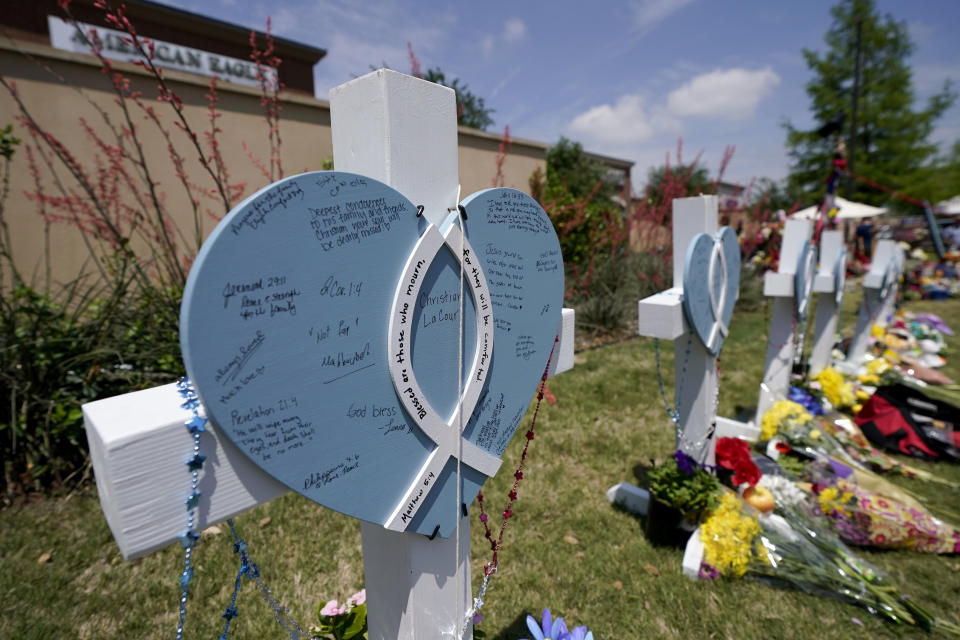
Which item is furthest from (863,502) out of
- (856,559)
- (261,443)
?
(261,443)

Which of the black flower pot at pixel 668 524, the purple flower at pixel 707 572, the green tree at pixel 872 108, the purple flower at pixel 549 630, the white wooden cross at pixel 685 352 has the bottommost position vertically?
the purple flower at pixel 707 572

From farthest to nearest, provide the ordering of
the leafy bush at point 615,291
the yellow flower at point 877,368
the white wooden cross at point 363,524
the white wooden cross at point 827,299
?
the leafy bush at point 615,291 → the yellow flower at point 877,368 → the white wooden cross at point 827,299 → the white wooden cross at point 363,524

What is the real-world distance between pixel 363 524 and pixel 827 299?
4.87m

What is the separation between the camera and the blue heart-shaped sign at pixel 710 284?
86.4 inches

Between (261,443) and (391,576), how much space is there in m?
0.57

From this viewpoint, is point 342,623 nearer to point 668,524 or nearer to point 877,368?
point 668,524

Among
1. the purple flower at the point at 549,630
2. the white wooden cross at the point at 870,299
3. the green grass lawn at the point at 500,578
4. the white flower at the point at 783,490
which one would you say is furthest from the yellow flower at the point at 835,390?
the purple flower at the point at 549,630

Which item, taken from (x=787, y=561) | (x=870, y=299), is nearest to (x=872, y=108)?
(x=870, y=299)

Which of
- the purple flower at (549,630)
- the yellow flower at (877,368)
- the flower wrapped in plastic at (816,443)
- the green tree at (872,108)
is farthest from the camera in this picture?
the green tree at (872,108)

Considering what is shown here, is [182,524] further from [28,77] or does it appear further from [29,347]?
[28,77]

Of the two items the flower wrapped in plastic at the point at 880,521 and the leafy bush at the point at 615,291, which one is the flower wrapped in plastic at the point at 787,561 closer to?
the flower wrapped in plastic at the point at 880,521

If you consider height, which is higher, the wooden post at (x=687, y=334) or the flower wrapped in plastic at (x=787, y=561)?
the wooden post at (x=687, y=334)

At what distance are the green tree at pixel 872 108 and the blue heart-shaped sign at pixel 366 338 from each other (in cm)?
2416

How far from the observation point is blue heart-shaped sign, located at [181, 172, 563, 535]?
71 centimetres
